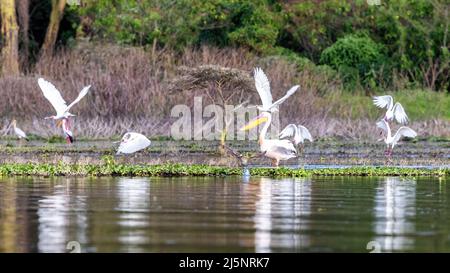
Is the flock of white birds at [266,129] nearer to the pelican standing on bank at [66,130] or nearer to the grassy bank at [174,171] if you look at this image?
the pelican standing on bank at [66,130]

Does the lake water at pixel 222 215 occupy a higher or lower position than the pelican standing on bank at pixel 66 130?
lower

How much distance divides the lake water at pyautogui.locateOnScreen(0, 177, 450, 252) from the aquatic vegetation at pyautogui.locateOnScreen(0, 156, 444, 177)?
2.48 feet

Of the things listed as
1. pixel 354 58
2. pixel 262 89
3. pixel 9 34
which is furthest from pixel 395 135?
pixel 9 34

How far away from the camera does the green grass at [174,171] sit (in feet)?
74.4

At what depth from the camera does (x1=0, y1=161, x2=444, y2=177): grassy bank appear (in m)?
22.7

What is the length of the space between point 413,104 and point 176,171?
72.6 ft

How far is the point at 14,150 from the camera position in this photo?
30141mm

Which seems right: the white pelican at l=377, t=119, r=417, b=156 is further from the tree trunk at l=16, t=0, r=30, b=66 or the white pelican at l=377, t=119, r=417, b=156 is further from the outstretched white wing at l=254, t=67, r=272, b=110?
the tree trunk at l=16, t=0, r=30, b=66

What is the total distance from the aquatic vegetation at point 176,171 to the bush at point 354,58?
23.1 metres

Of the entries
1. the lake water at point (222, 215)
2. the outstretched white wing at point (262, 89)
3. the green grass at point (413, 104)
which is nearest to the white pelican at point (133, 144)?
the outstretched white wing at point (262, 89)

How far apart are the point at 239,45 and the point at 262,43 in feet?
3.00

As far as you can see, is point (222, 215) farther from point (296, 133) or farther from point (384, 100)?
point (384, 100)

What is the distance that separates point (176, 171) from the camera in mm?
23031
